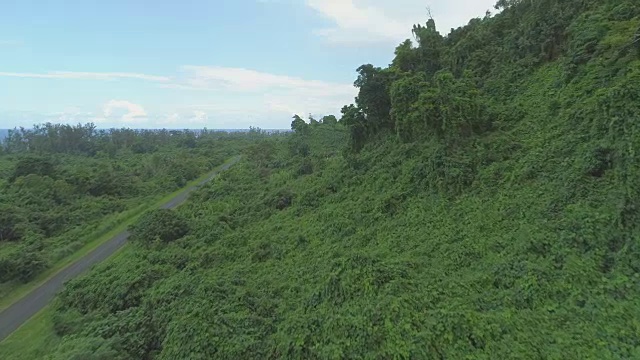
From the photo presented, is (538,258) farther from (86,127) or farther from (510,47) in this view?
(86,127)

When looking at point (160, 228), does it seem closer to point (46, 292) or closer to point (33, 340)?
point (46, 292)

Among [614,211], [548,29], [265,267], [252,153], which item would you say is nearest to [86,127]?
[252,153]

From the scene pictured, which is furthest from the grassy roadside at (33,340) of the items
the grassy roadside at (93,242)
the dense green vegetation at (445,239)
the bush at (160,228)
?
the bush at (160,228)

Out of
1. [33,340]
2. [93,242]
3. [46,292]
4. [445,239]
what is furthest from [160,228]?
[445,239]

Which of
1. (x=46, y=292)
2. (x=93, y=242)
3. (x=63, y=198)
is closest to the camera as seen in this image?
(x=46, y=292)

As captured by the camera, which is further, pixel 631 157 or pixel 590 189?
pixel 590 189

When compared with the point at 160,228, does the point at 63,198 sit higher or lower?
higher

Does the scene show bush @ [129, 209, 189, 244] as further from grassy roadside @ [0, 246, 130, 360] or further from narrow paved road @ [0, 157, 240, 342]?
grassy roadside @ [0, 246, 130, 360]
